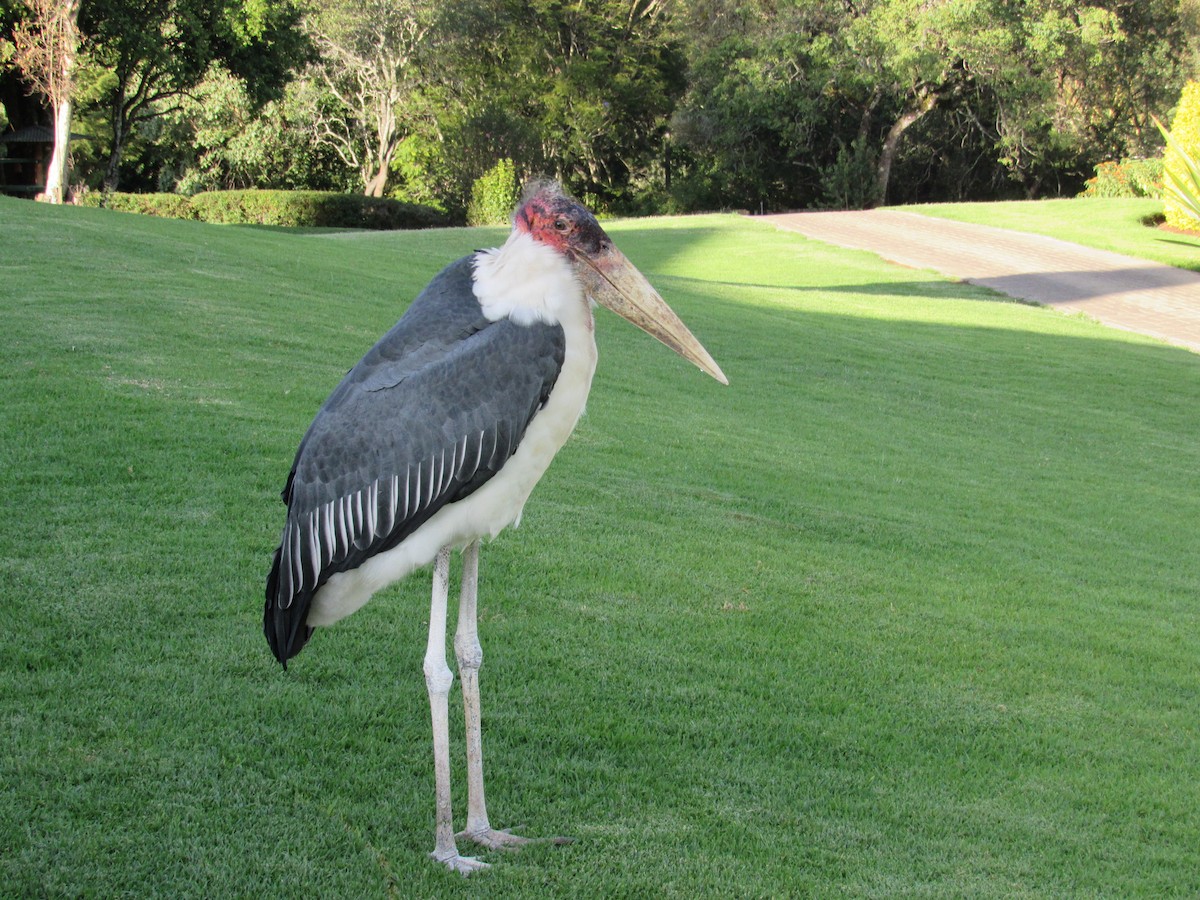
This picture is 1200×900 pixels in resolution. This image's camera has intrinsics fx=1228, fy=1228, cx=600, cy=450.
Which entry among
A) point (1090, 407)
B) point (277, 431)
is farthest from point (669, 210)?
point (277, 431)

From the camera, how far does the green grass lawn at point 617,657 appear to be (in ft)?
11.3

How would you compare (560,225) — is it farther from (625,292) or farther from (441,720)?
(441,720)

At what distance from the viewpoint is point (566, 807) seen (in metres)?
3.73

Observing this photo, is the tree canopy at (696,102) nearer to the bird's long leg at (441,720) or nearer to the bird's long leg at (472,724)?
the bird's long leg at (472,724)

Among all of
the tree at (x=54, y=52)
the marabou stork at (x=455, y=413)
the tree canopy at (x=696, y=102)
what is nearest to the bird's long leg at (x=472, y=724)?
the marabou stork at (x=455, y=413)

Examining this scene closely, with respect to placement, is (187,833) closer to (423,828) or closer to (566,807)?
(423,828)

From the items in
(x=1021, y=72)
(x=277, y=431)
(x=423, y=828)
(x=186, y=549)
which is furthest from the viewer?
(x=1021, y=72)

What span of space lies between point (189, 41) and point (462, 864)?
2834 cm

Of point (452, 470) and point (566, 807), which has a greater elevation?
point (452, 470)

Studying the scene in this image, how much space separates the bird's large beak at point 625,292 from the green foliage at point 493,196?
3170 centimetres

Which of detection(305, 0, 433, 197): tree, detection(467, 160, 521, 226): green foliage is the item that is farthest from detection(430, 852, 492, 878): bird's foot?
detection(305, 0, 433, 197): tree

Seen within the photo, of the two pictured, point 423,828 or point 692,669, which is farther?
point 692,669

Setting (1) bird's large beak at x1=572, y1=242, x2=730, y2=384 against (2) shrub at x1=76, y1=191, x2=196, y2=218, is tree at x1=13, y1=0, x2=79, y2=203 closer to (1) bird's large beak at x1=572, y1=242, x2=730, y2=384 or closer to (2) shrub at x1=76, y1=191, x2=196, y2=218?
(2) shrub at x1=76, y1=191, x2=196, y2=218

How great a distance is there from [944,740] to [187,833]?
2626 mm
